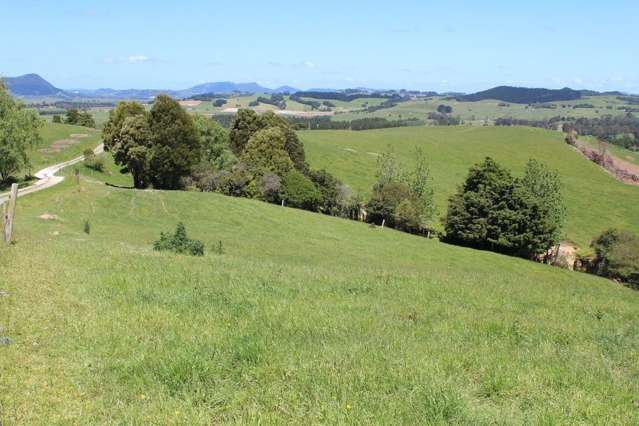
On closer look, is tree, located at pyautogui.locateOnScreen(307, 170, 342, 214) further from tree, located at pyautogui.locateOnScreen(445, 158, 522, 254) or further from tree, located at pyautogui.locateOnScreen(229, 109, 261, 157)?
tree, located at pyautogui.locateOnScreen(229, 109, 261, 157)

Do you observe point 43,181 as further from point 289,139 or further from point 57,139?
point 57,139

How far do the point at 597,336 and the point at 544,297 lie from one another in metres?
4.35

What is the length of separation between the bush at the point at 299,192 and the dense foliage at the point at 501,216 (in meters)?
20.1

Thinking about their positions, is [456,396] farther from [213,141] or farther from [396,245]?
[213,141]

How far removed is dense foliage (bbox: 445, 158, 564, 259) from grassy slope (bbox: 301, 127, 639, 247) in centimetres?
2102

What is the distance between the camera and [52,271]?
14.5 m

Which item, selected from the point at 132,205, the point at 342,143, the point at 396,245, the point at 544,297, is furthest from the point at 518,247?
the point at 342,143

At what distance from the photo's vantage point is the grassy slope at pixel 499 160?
10569 centimetres

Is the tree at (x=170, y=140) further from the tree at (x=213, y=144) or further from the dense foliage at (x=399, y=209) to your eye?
the dense foliage at (x=399, y=209)

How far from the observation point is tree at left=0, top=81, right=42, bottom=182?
5816 cm

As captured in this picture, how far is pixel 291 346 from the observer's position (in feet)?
29.5

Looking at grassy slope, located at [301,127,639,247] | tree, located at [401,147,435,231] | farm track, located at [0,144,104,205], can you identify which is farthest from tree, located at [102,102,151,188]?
grassy slope, located at [301,127,639,247]

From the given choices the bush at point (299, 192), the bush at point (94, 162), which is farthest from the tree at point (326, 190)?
the bush at point (94, 162)

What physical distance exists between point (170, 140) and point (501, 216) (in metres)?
45.4
